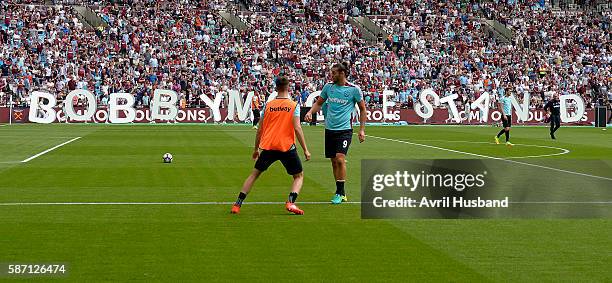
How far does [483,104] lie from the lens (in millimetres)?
59531

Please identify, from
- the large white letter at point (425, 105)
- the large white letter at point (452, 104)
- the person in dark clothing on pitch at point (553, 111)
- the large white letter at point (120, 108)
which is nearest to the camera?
the person in dark clothing on pitch at point (553, 111)

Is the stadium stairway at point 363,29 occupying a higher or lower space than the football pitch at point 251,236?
higher

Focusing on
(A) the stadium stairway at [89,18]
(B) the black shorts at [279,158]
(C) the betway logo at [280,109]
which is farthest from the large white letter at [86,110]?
(C) the betway logo at [280,109]

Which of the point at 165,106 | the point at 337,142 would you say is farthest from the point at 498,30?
the point at 337,142

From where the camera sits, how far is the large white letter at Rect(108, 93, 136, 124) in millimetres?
55469

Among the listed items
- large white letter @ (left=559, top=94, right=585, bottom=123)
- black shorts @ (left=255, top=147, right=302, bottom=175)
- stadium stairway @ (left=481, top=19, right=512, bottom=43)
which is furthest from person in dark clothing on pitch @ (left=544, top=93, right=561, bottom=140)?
stadium stairway @ (left=481, top=19, right=512, bottom=43)

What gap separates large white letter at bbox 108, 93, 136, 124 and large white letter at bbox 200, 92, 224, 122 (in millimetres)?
4117

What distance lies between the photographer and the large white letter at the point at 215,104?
56.8 metres

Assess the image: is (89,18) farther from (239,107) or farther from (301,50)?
(239,107)

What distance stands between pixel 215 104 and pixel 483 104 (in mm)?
16309

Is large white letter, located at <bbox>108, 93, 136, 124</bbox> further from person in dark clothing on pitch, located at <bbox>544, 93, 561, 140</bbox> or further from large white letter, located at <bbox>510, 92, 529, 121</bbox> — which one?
person in dark clothing on pitch, located at <bbox>544, 93, 561, 140</bbox>

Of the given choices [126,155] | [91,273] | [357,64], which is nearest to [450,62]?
[357,64]

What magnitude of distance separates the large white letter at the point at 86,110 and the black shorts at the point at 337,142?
41.1 meters

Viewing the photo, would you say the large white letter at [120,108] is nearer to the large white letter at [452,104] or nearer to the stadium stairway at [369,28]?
the large white letter at [452,104]
